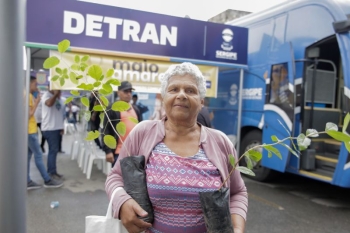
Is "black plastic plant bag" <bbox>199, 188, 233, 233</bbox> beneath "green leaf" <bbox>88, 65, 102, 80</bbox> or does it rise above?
beneath

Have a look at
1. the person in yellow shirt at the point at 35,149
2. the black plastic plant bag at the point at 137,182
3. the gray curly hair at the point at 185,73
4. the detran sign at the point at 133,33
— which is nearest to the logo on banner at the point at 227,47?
the detran sign at the point at 133,33

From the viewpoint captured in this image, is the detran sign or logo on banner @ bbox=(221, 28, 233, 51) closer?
the detran sign

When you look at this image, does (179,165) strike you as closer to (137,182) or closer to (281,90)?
(137,182)

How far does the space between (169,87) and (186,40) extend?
4783mm

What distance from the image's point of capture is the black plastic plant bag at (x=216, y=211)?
135 cm

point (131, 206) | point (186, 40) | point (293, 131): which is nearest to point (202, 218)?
point (131, 206)

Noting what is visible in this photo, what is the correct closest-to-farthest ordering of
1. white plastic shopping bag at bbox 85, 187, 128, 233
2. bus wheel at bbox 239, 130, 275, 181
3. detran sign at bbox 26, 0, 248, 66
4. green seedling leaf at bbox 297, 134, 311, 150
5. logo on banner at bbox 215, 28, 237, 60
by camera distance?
green seedling leaf at bbox 297, 134, 311, 150, white plastic shopping bag at bbox 85, 187, 128, 233, detran sign at bbox 26, 0, 248, 66, bus wheel at bbox 239, 130, 275, 181, logo on banner at bbox 215, 28, 237, 60

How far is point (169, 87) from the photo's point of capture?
165 centimetres

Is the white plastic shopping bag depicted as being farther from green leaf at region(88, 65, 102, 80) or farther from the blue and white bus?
the blue and white bus

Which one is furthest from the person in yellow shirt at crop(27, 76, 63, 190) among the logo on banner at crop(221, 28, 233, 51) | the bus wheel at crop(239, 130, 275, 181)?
the logo on banner at crop(221, 28, 233, 51)

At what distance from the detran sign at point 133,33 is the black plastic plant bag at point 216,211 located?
462 cm

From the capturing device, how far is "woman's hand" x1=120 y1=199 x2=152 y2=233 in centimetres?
146

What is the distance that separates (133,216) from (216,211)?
0.39 metres

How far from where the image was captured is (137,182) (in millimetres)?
1509
